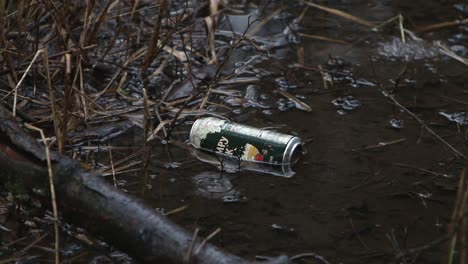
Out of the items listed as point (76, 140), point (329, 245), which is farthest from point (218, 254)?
point (76, 140)

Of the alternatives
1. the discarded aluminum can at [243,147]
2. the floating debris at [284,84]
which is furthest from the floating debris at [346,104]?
the discarded aluminum can at [243,147]

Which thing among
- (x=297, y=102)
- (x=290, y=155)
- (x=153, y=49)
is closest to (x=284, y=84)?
(x=297, y=102)

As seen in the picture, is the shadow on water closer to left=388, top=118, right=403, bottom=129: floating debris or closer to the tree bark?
left=388, top=118, right=403, bottom=129: floating debris

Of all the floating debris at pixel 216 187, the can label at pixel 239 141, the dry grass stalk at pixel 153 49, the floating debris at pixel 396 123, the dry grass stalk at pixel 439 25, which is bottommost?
the floating debris at pixel 396 123

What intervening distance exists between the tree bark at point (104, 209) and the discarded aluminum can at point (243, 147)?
0.68m

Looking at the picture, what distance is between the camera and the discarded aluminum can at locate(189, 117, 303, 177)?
259cm

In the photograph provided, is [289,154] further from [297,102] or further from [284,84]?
[284,84]

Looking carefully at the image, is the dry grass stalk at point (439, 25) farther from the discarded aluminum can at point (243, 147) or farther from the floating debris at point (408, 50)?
the discarded aluminum can at point (243, 147)

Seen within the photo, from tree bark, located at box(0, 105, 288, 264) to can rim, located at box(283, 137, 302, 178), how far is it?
29.1 inches

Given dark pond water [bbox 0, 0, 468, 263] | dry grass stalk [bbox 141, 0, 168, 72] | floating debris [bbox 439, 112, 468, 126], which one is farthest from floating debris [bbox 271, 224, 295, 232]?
dry grass stalk [bbox 141, 0, 168, 72]

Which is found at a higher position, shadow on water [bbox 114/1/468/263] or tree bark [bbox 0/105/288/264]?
tree bark [bbox 0/105/288/264]

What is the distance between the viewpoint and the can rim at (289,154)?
257cm

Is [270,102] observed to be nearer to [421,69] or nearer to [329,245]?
[421,69]

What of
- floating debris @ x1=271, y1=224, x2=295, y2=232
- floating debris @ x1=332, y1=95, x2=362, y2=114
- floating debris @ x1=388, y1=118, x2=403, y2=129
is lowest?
floating debris @ x1=332, y1=95, x2=362, y2=114
